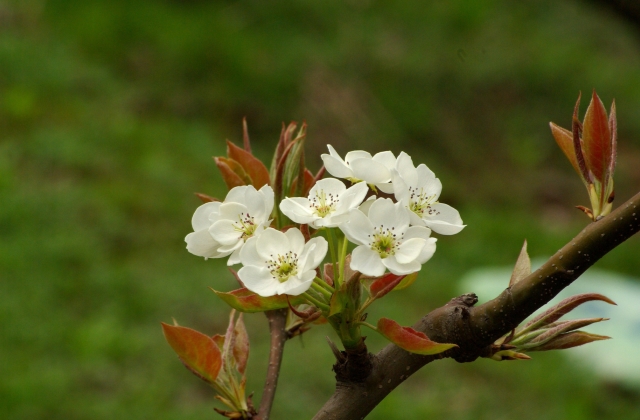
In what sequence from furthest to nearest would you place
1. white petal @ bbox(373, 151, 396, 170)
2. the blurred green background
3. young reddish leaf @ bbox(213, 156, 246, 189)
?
the blurred green background
young reddish leaf @ bbox(213, 156, 246, 189)
white petal @ bbox(373, 151, 396, 170)

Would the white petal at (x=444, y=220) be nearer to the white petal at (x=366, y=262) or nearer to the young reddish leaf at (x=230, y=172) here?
the white petal at (x=366, y=262)

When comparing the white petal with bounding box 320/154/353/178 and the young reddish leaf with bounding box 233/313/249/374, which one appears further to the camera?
the young reddish leaf with bounding box 233/313/249/374

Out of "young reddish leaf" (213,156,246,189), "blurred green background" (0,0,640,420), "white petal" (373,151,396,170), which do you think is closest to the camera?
"white petal" (373,151,396,170)

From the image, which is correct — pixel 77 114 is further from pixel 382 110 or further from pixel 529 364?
pixel 529 364

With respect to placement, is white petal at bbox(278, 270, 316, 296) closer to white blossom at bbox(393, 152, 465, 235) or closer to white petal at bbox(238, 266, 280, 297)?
white petal at bbox(238, 266, 280, 297)

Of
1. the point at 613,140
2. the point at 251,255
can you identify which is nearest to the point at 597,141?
the point at 613,140

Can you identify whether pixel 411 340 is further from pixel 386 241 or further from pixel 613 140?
pixel 613 140

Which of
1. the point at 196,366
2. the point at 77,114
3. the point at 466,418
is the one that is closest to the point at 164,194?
the point at 77,114

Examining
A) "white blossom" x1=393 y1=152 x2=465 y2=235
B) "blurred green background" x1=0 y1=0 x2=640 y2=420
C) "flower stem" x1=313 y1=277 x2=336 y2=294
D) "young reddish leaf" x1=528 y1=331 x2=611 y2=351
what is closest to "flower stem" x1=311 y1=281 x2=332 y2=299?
"flower stem" x1=313 y1=277 x2=336 y2=294
